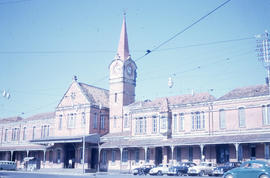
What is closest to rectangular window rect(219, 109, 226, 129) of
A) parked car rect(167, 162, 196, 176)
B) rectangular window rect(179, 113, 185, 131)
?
rectangular window rect(179, 113, 185, 131)

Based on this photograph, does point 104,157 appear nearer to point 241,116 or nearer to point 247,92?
point 241,116

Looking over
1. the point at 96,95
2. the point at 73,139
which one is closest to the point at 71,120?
the point at 96,95

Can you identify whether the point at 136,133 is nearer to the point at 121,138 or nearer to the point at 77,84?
the point at 121,138

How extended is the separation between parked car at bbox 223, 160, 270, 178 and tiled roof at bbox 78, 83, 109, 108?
3400 cm

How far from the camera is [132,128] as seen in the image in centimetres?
4669

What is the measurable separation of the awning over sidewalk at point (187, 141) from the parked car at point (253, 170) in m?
13.2

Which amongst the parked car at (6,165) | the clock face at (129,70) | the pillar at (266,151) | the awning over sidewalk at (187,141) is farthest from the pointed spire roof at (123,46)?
the pillar at (266,151)

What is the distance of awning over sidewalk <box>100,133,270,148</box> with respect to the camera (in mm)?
33853

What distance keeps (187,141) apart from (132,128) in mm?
10381

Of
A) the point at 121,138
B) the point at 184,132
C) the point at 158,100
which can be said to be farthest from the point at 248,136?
the point at 121,138

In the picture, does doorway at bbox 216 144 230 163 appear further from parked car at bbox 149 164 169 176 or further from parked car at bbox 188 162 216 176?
parked car at bbox 149 164 169 176

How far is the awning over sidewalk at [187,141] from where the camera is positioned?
33.9 metres

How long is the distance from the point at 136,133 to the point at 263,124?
1718 cm

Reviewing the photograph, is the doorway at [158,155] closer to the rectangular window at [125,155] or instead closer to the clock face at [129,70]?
the rectangular window at [125,155]
